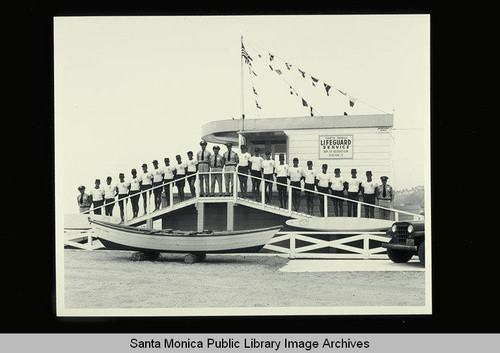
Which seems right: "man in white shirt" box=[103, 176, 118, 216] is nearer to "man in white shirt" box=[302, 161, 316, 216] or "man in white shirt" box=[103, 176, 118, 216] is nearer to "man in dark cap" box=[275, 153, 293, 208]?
"man in dark cap" box=[275, 153, 293, 208]

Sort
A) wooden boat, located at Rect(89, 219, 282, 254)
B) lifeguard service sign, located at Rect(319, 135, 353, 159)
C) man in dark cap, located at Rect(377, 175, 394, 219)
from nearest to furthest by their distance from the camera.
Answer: wooden boat, located at Rect(89, 219, 282, 254) → man in dark cap, located at Rect(377, 175, 394, 219) → lifeguard service sign, located at Rect(319, 135, 353, 159)

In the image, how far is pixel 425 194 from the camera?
393 inches

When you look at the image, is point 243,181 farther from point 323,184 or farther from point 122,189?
point 122,189

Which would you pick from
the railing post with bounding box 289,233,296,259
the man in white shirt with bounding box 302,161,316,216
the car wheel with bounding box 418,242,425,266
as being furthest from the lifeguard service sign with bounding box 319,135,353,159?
the car wheel with bounding box 418,242,425,266

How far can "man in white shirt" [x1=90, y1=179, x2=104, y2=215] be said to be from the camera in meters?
10.5

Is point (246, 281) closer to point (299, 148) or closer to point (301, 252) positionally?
point (301, 252)

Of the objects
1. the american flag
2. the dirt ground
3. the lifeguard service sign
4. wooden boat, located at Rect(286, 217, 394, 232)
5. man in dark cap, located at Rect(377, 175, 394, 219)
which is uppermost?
the american flag

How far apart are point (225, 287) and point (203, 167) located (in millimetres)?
2414

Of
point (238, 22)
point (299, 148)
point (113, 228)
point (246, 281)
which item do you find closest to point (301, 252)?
point (246, 281)

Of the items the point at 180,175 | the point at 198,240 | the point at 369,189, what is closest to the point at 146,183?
the point at 180,175

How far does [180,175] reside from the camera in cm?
1127

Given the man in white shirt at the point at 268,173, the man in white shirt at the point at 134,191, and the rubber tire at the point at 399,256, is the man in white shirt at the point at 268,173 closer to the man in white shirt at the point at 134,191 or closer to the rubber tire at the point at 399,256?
the man in white shirt at the point at 134,191

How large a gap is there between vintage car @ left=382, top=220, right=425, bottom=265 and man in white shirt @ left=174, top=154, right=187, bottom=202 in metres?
3.73

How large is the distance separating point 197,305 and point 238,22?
14.9ft
